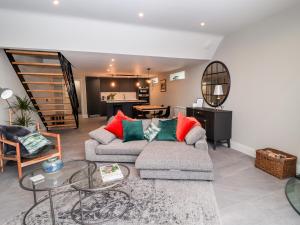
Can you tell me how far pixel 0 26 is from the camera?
3.09m

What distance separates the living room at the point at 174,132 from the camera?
6.30 ft

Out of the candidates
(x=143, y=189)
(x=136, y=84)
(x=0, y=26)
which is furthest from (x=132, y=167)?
(x=136, y=84)

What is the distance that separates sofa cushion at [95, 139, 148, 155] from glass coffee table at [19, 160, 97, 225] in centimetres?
81

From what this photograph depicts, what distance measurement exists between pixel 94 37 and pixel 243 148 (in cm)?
394

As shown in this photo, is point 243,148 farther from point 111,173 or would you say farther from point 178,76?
point 178,76

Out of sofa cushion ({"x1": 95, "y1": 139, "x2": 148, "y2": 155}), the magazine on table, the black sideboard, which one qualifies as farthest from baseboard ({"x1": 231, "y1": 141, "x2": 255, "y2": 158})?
the magazine on table

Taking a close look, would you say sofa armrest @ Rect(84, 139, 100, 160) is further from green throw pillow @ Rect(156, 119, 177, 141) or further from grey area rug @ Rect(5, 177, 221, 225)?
green throw pillow @ Rect(156, 119, 177, 141)

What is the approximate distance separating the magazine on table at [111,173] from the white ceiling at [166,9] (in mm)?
2382

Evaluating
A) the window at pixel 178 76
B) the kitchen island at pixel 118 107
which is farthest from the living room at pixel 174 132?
the kitchen island at pixel 118 107

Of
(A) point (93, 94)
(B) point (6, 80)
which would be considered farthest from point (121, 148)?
(A) point (93, 94)

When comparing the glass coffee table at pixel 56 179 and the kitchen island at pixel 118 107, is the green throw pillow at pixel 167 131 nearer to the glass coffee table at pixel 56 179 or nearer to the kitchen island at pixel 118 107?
the glass coffee table at pixel 56 179

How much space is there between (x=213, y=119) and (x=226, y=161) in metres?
0.98

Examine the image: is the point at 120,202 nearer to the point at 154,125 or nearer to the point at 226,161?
the point at 154,125

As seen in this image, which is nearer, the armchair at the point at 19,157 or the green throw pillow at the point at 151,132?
the armchair at the point at 19,157
